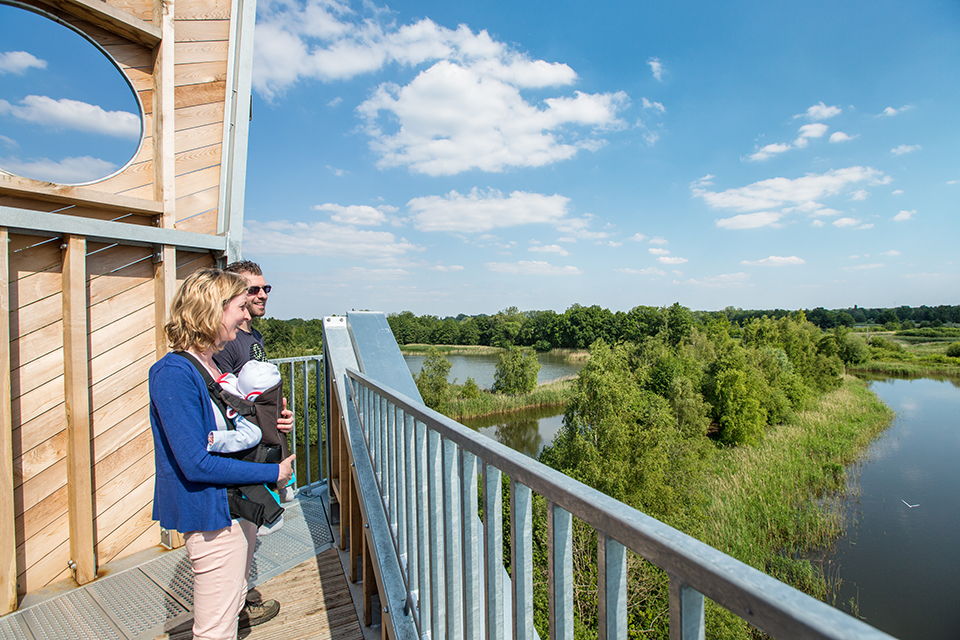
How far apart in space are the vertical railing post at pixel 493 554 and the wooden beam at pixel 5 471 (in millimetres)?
2909

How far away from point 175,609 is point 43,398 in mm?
1440

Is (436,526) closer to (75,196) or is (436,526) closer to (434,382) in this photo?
(75,196)

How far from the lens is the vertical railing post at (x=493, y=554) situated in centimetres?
105

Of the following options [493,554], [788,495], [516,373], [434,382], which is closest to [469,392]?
[434,382]

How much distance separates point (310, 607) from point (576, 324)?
210 ft

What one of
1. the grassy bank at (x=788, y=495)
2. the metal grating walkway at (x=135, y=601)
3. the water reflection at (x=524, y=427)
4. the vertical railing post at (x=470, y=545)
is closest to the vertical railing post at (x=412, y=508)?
the vertical railing post at (x=470, y=545)

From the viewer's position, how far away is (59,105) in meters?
3.00

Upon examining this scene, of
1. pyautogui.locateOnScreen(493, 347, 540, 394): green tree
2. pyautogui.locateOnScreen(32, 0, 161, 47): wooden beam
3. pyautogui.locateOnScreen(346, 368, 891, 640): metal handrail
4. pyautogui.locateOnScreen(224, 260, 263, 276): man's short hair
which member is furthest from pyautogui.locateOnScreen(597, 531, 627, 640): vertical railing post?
pyautogui.locateOnScreen(493, 347, 540, 394): green tree

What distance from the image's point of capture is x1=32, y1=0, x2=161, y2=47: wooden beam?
9.30 feet

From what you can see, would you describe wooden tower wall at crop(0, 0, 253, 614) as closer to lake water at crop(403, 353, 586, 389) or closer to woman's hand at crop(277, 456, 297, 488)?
woman's hand at crop(277, 456, 297, 488)

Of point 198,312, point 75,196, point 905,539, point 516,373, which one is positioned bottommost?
point 905,539

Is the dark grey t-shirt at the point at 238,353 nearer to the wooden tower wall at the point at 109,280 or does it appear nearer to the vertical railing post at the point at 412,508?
the vertical railing post at the point at 412,508

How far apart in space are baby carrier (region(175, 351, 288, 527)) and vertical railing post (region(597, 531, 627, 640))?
1.28m

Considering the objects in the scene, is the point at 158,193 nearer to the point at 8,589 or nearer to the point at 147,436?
the point at 147,436
